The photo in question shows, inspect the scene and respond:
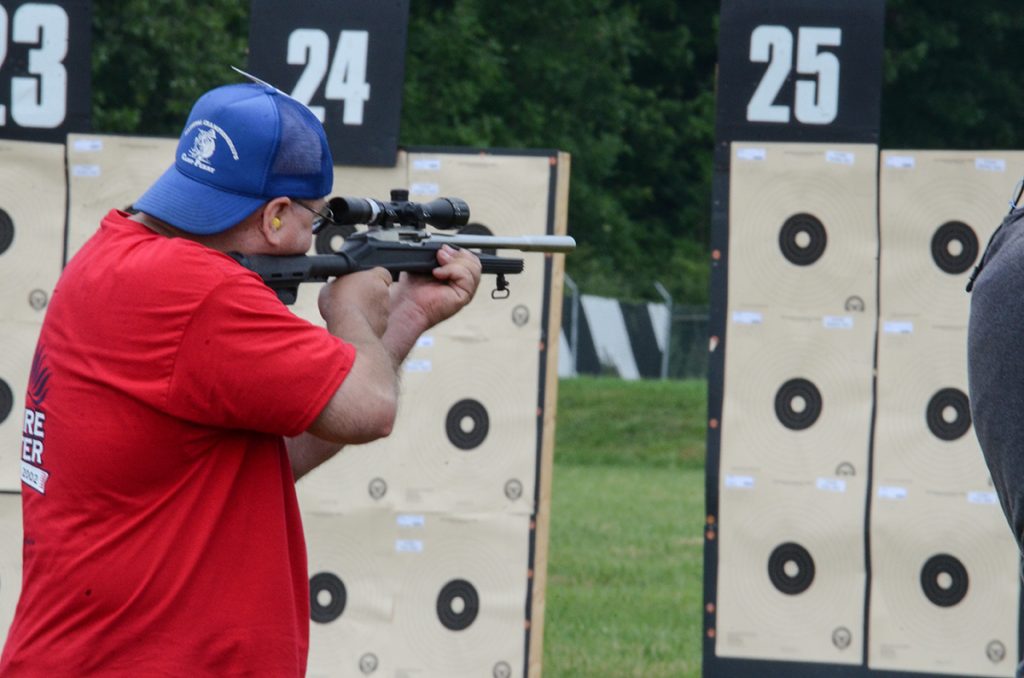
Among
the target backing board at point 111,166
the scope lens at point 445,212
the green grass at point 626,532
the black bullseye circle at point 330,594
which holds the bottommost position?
the green grass at point 626,532

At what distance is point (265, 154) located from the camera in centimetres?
256

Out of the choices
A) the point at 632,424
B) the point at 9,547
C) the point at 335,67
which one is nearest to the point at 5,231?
the point at 9,547

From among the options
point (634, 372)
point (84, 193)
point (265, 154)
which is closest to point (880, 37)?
point (84, 193)

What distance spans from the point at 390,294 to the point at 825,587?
305 cm

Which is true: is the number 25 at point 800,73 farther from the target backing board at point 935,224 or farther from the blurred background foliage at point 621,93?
the blurred background foliage at point 621,93

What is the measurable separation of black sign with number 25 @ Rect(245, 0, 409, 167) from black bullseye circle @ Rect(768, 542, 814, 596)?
1980 mm

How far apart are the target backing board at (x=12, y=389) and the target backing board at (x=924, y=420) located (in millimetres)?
3000

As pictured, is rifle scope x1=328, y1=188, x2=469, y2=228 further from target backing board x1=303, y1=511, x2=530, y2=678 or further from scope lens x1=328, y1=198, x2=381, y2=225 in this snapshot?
target backing board x1=303, y1=511, x2=530, y2=678

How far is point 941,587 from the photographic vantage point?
5461 millimetres

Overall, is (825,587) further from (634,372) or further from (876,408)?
(634,372)

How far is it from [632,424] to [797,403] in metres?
12.8

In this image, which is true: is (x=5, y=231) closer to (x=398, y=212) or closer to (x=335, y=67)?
(x=335, y=67)

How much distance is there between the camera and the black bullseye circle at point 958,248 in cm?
538

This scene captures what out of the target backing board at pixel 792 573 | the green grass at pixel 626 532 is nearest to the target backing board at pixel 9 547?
the green grass at pixel 626 532
